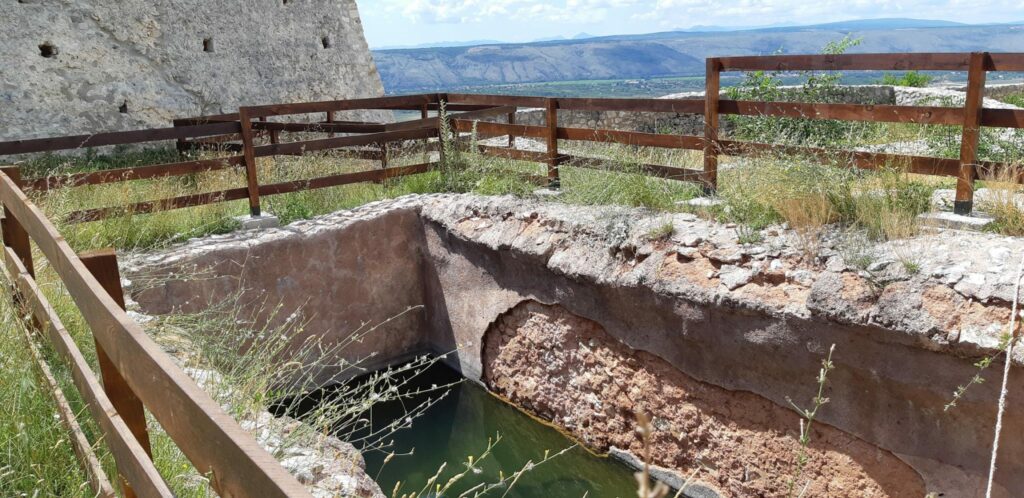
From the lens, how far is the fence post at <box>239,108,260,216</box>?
7531 mm

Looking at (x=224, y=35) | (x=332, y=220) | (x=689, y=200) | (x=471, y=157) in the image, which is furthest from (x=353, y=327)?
(x=224, y=35)

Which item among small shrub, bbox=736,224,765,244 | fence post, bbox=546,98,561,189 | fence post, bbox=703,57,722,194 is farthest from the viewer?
fence post, bbox=546,98,561,189

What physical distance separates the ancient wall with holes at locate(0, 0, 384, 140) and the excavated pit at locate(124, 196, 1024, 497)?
8.18m

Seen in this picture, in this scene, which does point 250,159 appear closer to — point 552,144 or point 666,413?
point 552,144

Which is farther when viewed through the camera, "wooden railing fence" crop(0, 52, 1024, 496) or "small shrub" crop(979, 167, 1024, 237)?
"small shrub" crop(979, 167, 1024, 237)

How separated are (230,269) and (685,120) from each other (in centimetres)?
1191

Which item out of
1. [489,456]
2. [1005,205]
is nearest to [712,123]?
[1005,205]

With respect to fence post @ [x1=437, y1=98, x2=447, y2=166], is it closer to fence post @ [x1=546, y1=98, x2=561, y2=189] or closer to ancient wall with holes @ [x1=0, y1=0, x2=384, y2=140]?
fence post @ [x1=546, y1=98, x2=561, y2=189]

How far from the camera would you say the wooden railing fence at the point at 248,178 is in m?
1.66

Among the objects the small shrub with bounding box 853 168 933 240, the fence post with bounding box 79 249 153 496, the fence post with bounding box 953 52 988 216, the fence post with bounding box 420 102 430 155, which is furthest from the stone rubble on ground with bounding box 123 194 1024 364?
the fence post with bounding box 79 249 153 496

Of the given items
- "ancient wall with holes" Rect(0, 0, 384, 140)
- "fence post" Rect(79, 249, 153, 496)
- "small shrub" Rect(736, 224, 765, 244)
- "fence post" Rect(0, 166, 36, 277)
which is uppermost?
"ancient wall with holes" Rect(0, 0, 384, 140)

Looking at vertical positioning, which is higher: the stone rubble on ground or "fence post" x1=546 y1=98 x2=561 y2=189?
"fence post" x1=546 y1=98 x2=561 y2=189

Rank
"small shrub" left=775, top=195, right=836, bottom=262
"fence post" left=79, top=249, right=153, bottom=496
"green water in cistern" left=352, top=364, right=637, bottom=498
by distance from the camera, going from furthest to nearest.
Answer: "green water in cistern" left=352, top=364, right=637, bottom=498 < "small shrub" left=775, top=195, right=836, bottom=262 < "fence post" left=79, top=249, right=153, bottom=496

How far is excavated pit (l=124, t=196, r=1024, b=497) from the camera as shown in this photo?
4.64 m
